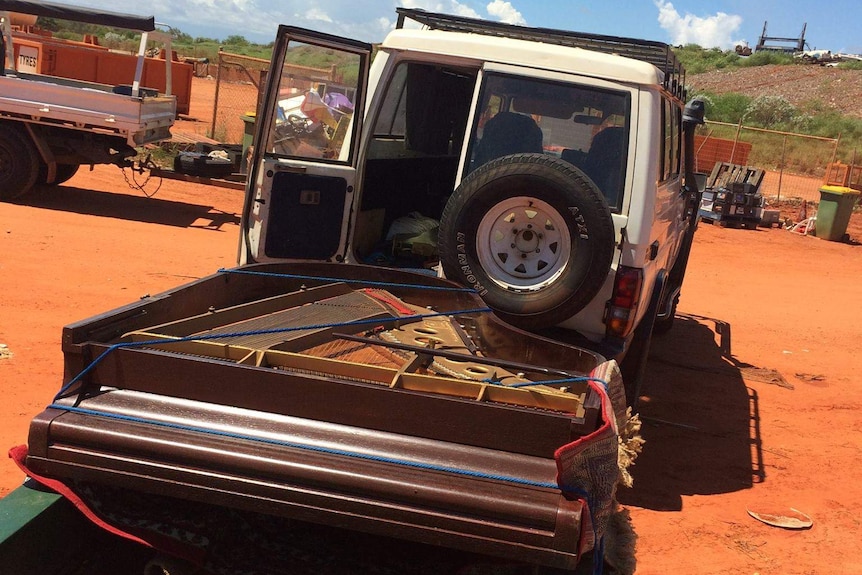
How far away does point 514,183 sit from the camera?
4500 millimetres

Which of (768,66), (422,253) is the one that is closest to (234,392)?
(422,253)

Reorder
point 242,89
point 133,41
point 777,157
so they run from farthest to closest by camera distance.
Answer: point 133,41, point 242,89, point 777,157

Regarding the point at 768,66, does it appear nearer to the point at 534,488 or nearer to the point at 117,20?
the point at 117,20

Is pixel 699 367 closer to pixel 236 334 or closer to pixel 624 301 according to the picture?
pixel 624 301

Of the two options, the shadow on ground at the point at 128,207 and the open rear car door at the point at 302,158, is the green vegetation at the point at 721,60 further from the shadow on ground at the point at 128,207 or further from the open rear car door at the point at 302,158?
the open rear car door at the point at 302,158

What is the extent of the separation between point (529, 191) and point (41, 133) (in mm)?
9619

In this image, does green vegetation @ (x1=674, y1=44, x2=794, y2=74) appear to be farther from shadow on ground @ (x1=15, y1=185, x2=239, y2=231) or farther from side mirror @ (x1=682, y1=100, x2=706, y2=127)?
side mirror @ (x1=682, y1=100, x2=706, y2=127)

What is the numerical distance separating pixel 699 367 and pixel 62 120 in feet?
28.8

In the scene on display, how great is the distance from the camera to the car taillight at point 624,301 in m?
4.73

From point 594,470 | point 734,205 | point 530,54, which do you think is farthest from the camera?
point 734,205

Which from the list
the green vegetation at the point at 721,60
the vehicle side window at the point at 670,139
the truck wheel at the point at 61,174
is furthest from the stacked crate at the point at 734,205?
the green vegetation at the point at 721,60

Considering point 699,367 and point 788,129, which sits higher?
point 788,129

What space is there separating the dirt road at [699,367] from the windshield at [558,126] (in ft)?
6.19

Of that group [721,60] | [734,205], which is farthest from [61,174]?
[721,60]
